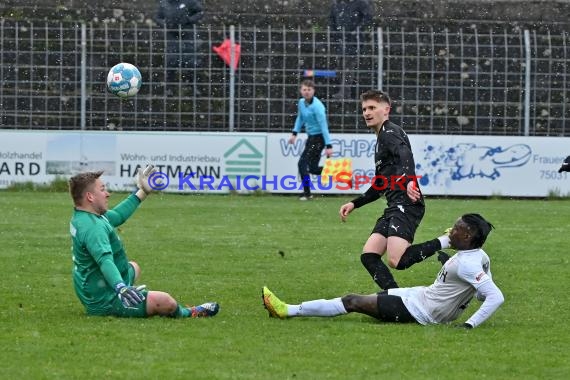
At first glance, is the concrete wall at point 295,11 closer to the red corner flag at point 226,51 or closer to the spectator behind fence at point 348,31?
the spectator behind fence at point 348,31

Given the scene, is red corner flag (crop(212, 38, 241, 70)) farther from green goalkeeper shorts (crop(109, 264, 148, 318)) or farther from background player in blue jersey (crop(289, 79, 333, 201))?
green goalkeeper shorts (crop(109, 264, 148, 318))

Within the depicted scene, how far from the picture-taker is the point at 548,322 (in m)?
9.70

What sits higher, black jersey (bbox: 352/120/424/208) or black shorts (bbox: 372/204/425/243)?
black jersey (bbox: 352/120/424/208)

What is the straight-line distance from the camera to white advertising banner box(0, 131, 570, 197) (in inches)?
903

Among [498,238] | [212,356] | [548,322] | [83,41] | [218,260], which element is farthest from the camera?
[83,41]

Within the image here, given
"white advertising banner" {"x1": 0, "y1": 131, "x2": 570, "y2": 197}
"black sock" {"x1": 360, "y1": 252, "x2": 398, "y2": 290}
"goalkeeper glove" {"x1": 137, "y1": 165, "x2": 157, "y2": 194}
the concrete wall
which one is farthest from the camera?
the concrete wall

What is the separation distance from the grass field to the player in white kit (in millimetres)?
125

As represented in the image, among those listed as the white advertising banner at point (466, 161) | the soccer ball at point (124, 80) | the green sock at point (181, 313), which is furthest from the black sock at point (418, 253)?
the white advertising banner at point (466, 161)

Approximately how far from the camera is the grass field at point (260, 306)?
7.62m

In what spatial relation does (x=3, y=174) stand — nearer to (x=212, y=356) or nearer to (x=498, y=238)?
(x=498, y=238)

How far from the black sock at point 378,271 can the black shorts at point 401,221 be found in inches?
9.3

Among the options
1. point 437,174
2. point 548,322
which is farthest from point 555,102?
point 548,322

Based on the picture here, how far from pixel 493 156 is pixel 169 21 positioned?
22.4 ft

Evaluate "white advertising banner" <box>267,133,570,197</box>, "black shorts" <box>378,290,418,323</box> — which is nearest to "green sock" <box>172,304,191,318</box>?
"black shorts" <box>378,290,418,323</box>
